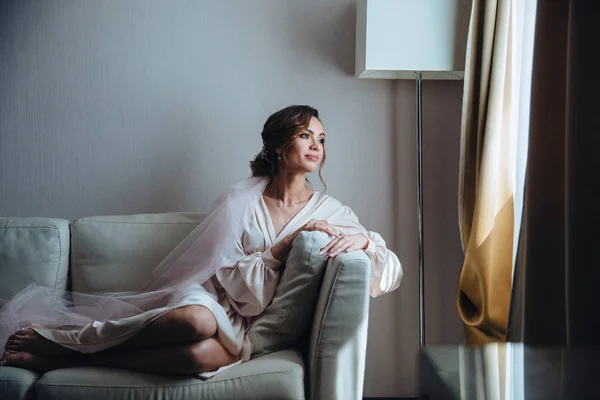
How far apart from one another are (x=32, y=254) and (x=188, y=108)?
93cm

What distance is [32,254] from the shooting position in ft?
8.49

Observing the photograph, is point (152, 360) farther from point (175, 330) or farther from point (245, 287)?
point (245, 287)

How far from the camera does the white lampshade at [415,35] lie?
2578mm

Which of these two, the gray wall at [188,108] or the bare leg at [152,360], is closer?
the bare leg at [152,360]

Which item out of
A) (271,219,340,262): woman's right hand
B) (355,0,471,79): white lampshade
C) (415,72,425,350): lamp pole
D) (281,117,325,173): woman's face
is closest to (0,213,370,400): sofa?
(271,219,340,262): woman's right hand

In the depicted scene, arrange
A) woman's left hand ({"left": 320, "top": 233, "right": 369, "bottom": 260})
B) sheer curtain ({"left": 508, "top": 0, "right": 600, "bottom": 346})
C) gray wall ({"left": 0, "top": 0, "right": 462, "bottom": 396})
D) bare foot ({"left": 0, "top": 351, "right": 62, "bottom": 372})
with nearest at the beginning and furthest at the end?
sheer curtain ({"left": 508, "top": 0, "right": 600, "bottom": 346}) < bare foot ({"left": 0, "top": 351, "right": 62, "bottom": 372}) < woman's left hand ({"left": 320, "top": 233, "right": 369, "bottom": 260}) < gray wall ({"left": 0, "top": 0, "right": 462, "bottom": 396})

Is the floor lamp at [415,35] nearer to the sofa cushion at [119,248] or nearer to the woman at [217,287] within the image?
the woman at [217,287]

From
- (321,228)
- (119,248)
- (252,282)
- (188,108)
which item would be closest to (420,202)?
(321,228)

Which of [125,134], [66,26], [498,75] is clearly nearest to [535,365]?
[498,75]

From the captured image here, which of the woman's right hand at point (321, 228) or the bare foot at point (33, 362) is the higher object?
the woman's right hand at point (321, 228)

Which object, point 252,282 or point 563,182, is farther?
point 252,282

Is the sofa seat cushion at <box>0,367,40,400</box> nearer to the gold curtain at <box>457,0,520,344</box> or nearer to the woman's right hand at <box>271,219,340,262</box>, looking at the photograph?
the woman's right hand at <box>271,219,340,262</box>

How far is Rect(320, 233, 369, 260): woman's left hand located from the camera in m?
2.16

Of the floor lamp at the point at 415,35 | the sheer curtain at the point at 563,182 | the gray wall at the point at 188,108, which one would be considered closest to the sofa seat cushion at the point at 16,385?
the gray wall at the point at 188,108
